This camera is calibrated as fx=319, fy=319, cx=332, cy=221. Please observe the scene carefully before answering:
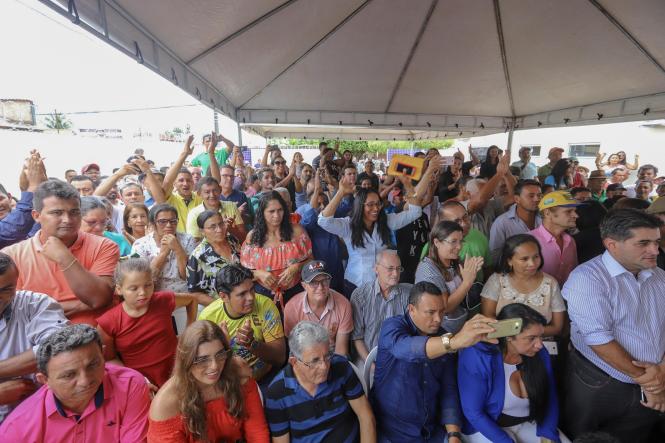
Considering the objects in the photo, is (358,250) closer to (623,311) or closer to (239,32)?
(623,311)

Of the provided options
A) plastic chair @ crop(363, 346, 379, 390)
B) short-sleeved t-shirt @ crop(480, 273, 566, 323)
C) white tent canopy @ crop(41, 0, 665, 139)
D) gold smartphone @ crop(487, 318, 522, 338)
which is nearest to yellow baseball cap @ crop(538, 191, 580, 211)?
short-sleeved t-shirt @ crop(480, 273, 566, 323)

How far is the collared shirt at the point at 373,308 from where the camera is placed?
239 centimetres

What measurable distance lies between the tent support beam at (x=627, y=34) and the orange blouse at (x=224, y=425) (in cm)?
512

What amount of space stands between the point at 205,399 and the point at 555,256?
2643 millimetres

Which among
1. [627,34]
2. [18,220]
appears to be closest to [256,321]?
[18,220]

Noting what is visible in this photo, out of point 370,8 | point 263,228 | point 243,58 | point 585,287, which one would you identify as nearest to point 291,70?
point 243,58

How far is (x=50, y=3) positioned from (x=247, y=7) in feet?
6.45

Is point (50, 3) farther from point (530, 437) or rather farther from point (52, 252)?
point (530, 437)

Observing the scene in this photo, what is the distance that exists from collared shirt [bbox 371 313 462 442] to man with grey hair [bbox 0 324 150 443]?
3.99 feet

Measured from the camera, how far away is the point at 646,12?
3.44 metres

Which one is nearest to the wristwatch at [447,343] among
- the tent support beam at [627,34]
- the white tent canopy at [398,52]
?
the white tent canopy at [398,52]

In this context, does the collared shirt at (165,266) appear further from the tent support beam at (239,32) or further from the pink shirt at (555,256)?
the pink shirt at (555,256)

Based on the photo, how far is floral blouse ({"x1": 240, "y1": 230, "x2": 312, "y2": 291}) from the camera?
108 inches

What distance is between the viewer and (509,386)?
1.78 m
